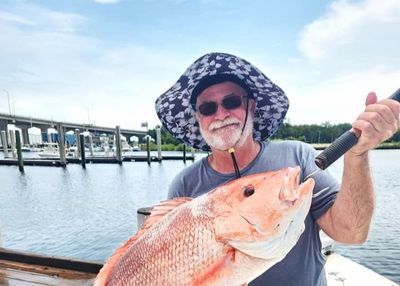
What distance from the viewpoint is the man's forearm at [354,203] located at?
1.42 metres

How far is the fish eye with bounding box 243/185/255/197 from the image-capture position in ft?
4.03

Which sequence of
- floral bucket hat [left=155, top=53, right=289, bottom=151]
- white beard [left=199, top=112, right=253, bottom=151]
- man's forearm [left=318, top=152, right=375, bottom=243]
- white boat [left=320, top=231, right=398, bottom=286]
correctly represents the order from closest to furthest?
1. man's forearm [left=318, top=152, right=375, bottom=243]
2. white beard [left=199, top=112, right=253, bottom=151]
3. floral bucket hat [left=155, top=53, right=289, bottom=151]
4. white boat [left=320, top=231, right=398, bottom=286]

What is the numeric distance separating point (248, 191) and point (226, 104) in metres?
0.80

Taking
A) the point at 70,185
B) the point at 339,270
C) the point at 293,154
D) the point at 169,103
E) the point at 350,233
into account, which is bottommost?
the point at 70,185

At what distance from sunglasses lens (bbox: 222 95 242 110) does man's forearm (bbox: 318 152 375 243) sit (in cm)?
73

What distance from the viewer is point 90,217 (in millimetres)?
14656

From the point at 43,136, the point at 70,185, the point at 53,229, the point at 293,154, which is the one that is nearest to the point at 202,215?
the point at 293,154

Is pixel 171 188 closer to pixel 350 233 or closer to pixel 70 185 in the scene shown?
pixel 350 233

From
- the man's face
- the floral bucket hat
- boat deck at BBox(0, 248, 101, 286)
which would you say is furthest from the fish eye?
boat deck at BBox(0, 248, 101, 286)

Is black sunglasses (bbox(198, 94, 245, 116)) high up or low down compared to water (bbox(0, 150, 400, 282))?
up

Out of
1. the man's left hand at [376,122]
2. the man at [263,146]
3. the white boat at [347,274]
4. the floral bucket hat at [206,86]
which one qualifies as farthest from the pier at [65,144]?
the man's left hand at [376,122]

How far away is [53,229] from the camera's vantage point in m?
12.5

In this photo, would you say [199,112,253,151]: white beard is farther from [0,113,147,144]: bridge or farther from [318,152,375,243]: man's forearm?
[0,113,147,144]: bridge

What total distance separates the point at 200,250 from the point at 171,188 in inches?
36.8
